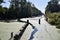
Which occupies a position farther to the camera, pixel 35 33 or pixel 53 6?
pixel 53 6

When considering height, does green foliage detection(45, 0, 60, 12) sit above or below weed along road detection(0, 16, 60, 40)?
below

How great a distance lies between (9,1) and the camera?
10906 centimetres

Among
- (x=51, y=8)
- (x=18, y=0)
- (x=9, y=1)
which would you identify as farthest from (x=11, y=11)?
(x=51, y=8)

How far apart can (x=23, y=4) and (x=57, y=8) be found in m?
25.6

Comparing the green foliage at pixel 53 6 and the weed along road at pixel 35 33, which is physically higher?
the weed along road at pixel 35 33

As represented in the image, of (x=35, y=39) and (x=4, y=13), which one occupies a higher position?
(x=35, y=39)

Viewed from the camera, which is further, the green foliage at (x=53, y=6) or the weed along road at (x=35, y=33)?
the green foliage at (x=53, y=6)

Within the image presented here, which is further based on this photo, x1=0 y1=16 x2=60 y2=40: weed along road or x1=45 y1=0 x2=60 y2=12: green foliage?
x1=45 y1=0 x2=60 y2=12: green foliage

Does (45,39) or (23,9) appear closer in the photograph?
(45,39)

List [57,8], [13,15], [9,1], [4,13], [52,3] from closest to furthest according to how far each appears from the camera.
A: [4,13] < [13,15] < [9,1] < [57,8] < [52,3]

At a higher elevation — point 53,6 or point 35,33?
point 35,33

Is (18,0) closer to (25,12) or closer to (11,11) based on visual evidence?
(25,12)

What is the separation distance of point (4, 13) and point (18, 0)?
119 feet

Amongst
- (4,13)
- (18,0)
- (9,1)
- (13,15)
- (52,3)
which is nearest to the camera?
(4,13)
